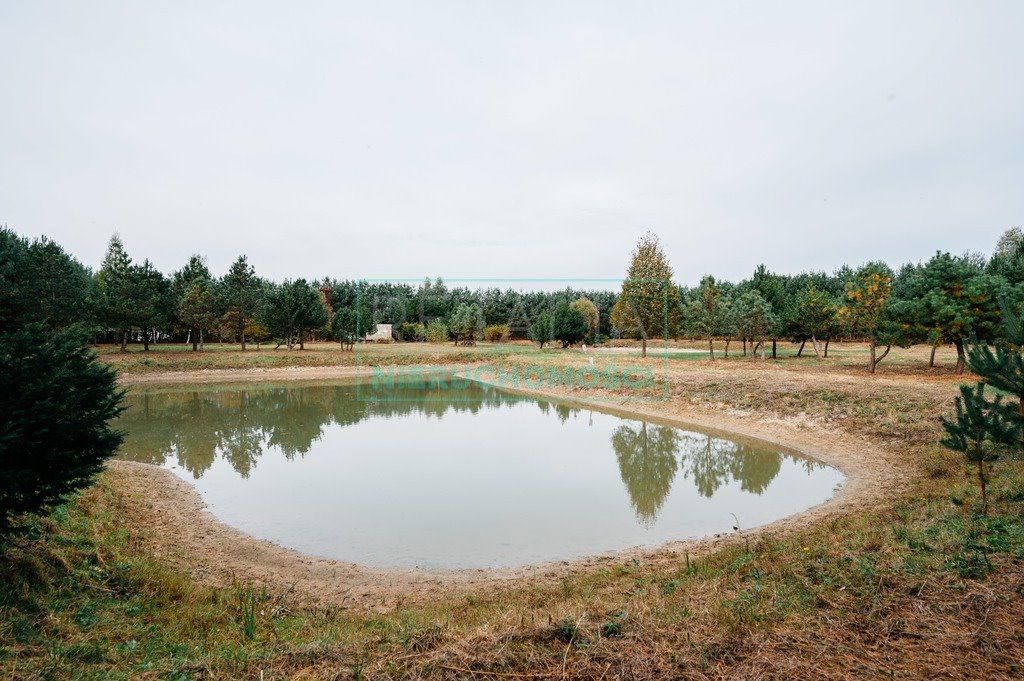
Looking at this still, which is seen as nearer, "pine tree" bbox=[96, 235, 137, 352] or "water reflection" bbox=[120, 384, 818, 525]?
"water reflection" bbox=[120, 384, 818, 525]

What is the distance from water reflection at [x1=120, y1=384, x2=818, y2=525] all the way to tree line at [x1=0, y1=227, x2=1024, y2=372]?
5924 millimetres

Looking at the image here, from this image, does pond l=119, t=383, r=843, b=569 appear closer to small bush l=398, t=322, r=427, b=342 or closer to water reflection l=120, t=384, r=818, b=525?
water reflection l=120, t=384, r=818, b=525

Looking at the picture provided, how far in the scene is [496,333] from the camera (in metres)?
74.9

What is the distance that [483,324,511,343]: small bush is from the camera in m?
74.8

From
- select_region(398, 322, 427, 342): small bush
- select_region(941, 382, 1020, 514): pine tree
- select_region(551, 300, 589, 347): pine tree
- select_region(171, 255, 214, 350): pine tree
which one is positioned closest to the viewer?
select_region(941, 382, 1020, 514): pine tree

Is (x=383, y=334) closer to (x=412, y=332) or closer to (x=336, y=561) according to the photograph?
(x=412, y=332)

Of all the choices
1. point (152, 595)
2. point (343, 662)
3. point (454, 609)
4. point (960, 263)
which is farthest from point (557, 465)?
point (960, 263)

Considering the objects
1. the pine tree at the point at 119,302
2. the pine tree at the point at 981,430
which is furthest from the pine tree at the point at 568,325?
the pine tree at the point at 981,430

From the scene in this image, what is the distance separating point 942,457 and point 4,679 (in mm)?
18046

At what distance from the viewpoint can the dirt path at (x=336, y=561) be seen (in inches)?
332

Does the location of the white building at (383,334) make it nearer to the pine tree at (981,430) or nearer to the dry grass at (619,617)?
the dry grass at (619,617)

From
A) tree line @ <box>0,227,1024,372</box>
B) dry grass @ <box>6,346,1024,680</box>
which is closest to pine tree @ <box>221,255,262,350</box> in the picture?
tree line @ <box>0,227,1024,372</box>

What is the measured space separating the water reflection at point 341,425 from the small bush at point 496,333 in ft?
122

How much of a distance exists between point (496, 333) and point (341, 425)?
5096 cm
